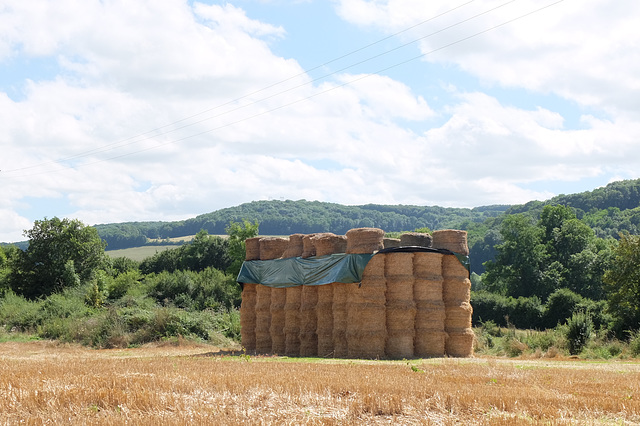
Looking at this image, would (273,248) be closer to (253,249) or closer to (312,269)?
(253,249)

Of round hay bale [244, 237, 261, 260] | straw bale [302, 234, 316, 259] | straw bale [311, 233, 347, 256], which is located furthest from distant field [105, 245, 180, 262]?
straw bale [311, 233, 347, 256]

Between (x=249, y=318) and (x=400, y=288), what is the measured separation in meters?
9.09

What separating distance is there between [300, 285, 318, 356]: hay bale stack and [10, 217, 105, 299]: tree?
1505 inches

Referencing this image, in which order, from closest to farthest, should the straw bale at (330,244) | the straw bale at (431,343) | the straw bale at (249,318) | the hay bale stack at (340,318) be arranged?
1. the straw bale at (431,343)
2. the hay bale stack at (340,318)
3. the straw bale at (330,244)
4. the straw bale at (249,318)

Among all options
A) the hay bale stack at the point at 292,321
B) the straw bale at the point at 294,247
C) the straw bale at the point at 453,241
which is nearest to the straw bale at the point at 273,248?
the straw bale at the point at 294,247

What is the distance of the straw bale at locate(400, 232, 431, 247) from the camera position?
24562mm

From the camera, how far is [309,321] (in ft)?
84.8

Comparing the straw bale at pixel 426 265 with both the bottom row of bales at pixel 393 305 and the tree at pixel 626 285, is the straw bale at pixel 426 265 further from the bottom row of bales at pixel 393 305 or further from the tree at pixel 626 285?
the tree at pixel 626 285

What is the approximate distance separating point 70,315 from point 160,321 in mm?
10029

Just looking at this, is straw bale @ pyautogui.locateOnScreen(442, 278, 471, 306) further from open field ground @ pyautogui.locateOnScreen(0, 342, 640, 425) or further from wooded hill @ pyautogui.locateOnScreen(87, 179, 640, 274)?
wooded hill @ pyautogui.locateOnScreen(87, 179, 640, 274)

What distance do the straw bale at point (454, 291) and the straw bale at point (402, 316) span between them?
151 cm

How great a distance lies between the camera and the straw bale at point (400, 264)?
76.7 feet

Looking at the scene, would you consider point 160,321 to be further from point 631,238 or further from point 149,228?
point 149,228

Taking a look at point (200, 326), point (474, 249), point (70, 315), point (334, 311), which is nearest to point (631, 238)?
point (334, 311)
